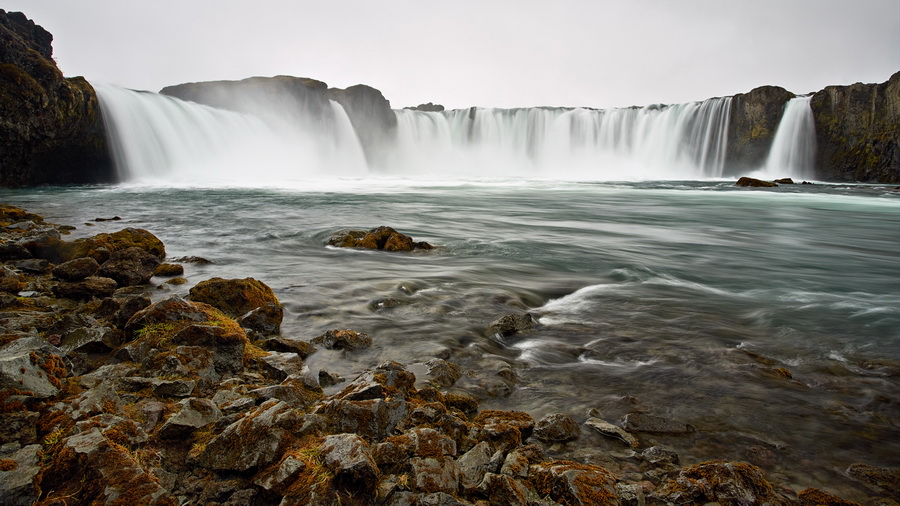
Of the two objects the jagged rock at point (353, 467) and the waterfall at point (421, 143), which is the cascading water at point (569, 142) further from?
the jagged rock at point (353, 467)

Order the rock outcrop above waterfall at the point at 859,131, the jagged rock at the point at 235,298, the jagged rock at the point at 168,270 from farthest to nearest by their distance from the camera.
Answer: the rock outcrop above waterfall at the point at 859,131 < the jagged rock at the point at 168,270 < the jagged rock at the point at 235,298

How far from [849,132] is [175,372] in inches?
2332

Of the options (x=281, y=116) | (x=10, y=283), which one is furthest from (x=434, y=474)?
(x=281, y=116)

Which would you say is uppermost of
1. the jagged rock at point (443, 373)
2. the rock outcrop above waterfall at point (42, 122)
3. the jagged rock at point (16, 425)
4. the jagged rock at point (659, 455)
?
the rock outcrop above waterfall at point (42, 122)

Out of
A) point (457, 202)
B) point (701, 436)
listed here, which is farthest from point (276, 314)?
point (457, 202)

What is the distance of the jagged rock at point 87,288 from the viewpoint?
527 centimetres

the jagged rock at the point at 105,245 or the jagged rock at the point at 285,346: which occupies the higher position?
the jagged rock at the point at 105,245

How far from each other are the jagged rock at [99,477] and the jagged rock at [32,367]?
63cm

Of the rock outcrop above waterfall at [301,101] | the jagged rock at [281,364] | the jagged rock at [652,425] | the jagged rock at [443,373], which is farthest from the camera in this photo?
the rock outcrop above waterfall at [301,101]

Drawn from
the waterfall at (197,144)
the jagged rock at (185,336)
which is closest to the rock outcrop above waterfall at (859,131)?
the waterfall at (197,144)

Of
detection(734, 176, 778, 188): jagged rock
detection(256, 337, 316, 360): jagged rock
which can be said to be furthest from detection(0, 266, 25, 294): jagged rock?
detection(734, 176, 778, 188): jagged rock

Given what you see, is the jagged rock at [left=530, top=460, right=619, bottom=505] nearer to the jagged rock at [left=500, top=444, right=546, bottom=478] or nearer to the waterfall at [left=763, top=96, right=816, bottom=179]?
the jagged rock at [left=500, top=444, right=546, bottom=478]

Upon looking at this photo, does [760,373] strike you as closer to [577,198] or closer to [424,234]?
[424,234]

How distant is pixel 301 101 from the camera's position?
5547cm
